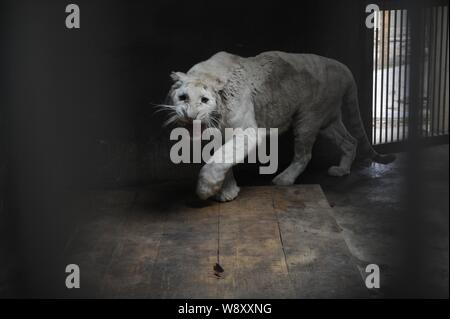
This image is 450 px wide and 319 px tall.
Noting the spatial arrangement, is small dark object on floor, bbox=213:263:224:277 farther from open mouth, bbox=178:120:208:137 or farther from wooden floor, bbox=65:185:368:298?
open mouth, bbox=178:120:208:137

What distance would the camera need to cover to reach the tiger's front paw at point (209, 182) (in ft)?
11.1

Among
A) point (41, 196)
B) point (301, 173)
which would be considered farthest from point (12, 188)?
Answer: point (301, 173)

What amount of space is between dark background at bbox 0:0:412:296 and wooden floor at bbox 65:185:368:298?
0.38 metres

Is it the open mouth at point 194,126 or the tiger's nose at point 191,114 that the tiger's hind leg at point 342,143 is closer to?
the open mouth at point 194,126

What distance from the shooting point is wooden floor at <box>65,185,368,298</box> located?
7.77 ft

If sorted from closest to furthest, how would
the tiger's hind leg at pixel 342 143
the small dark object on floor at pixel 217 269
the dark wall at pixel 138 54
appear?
the small dark object on floor at pixel 217 269 < the dark wall at pixel 138 54 < the tiger's hind leg at pixel 342 143

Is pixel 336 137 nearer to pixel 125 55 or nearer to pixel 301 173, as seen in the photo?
pixel 301 173

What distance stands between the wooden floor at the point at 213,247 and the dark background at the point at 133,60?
38cm

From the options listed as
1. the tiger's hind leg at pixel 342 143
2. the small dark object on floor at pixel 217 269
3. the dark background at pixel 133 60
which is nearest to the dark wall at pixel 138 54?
the dark background at pixel 133 60

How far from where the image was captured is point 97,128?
13.6ft

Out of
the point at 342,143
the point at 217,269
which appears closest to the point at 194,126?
the point at 217,269

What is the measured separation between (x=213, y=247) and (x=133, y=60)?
5.79 feet

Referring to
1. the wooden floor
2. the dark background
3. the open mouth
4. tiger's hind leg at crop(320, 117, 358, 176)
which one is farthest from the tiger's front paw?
tiger's hind leg at crop(320, 117, 358, 176)

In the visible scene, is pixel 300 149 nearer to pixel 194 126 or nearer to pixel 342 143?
pixel 342 143
